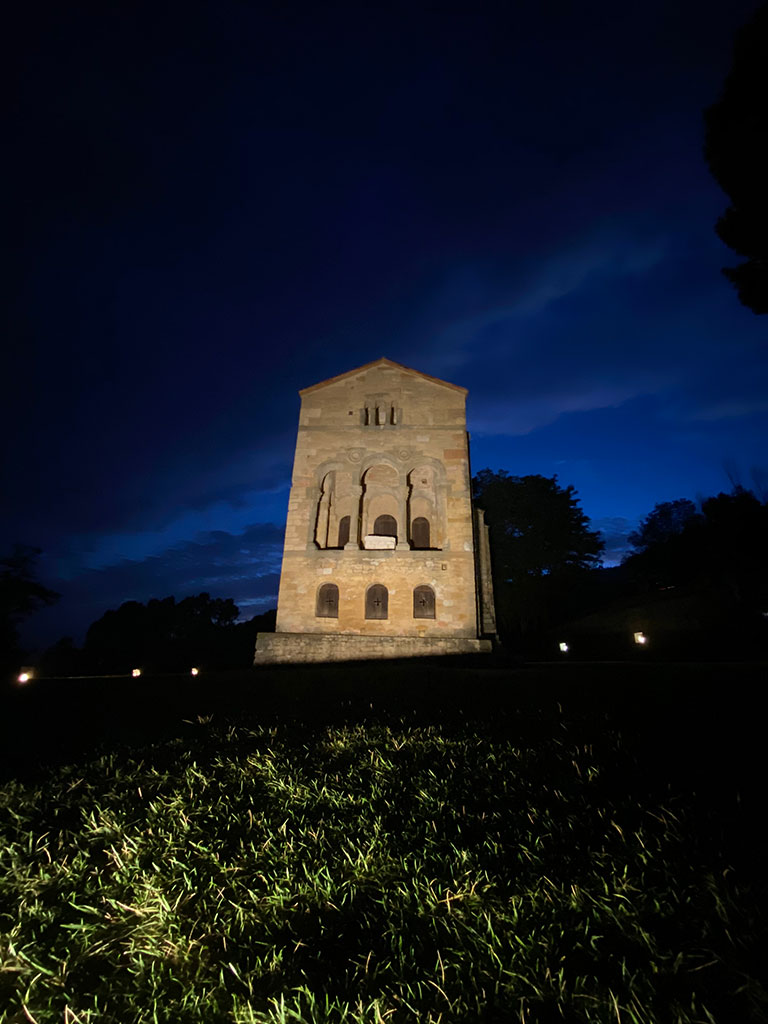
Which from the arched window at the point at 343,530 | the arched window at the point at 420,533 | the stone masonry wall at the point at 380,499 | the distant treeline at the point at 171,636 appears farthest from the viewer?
the distant treeline at the point at 171,636

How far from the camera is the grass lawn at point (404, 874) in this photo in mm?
2260

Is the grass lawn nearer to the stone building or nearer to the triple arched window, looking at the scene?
the stone building

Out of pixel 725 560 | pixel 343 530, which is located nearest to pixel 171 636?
pixel 343 530

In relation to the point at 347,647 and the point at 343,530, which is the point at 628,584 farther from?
the point at 347,647

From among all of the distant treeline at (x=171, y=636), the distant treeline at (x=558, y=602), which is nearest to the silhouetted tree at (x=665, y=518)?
the distant treeline at (x=558, y=602)

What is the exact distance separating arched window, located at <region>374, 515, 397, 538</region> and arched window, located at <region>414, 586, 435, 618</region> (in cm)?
334

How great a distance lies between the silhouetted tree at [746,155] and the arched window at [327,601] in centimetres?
1598

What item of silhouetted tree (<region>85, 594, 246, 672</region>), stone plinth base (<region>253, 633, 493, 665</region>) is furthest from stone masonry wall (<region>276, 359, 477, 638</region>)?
silhouetted tree (<region>85, 594, 246, 672</region>)

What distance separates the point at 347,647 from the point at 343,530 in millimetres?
6219

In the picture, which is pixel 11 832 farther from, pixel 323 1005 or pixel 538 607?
pixel 538 607

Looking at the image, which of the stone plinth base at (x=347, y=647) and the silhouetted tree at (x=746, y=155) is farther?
the stone plinth base at (x=347, y=647)

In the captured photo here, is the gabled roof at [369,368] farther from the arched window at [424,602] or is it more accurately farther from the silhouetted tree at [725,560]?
the silhouetted tree at [725,560]

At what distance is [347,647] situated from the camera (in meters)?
15.5

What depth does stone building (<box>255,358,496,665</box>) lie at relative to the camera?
16625 mm
